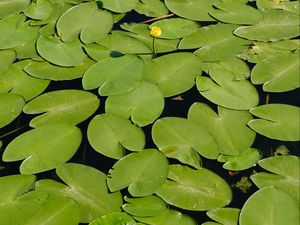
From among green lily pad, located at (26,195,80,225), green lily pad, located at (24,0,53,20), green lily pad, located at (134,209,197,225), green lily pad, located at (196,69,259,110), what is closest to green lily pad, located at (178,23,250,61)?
green lily pad, located at (196,69,259,110)

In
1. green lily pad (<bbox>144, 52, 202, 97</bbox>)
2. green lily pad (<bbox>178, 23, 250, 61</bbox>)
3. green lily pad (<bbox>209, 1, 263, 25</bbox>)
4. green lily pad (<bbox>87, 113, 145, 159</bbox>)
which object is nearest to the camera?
green lily pad (<bbox>87, 113, 145, 159</bbox>)

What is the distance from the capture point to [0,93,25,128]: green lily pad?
6.11 ft

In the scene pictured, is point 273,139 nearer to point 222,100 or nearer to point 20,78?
point 222,100

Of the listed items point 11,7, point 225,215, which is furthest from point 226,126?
point 11,7

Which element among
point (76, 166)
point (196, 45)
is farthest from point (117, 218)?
point (196, 45)

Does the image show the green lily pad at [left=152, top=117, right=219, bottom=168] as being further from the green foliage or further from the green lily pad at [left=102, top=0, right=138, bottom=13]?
the green lily pad at [left=102, top=0, right=138, bottom=13]

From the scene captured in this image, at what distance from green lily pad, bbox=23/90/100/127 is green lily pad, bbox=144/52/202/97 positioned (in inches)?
11.3

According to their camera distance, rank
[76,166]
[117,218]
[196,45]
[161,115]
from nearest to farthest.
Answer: [117,218] < [76,166] < [161,115] < [196,45]

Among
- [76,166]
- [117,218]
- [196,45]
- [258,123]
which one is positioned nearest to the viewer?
[117,218]

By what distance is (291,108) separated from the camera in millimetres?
1888

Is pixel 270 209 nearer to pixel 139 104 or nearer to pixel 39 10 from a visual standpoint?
pixel 139 104

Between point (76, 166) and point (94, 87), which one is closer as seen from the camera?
point (76, 166)

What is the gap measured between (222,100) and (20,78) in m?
0.90

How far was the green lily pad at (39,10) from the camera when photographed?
7.54 ft
